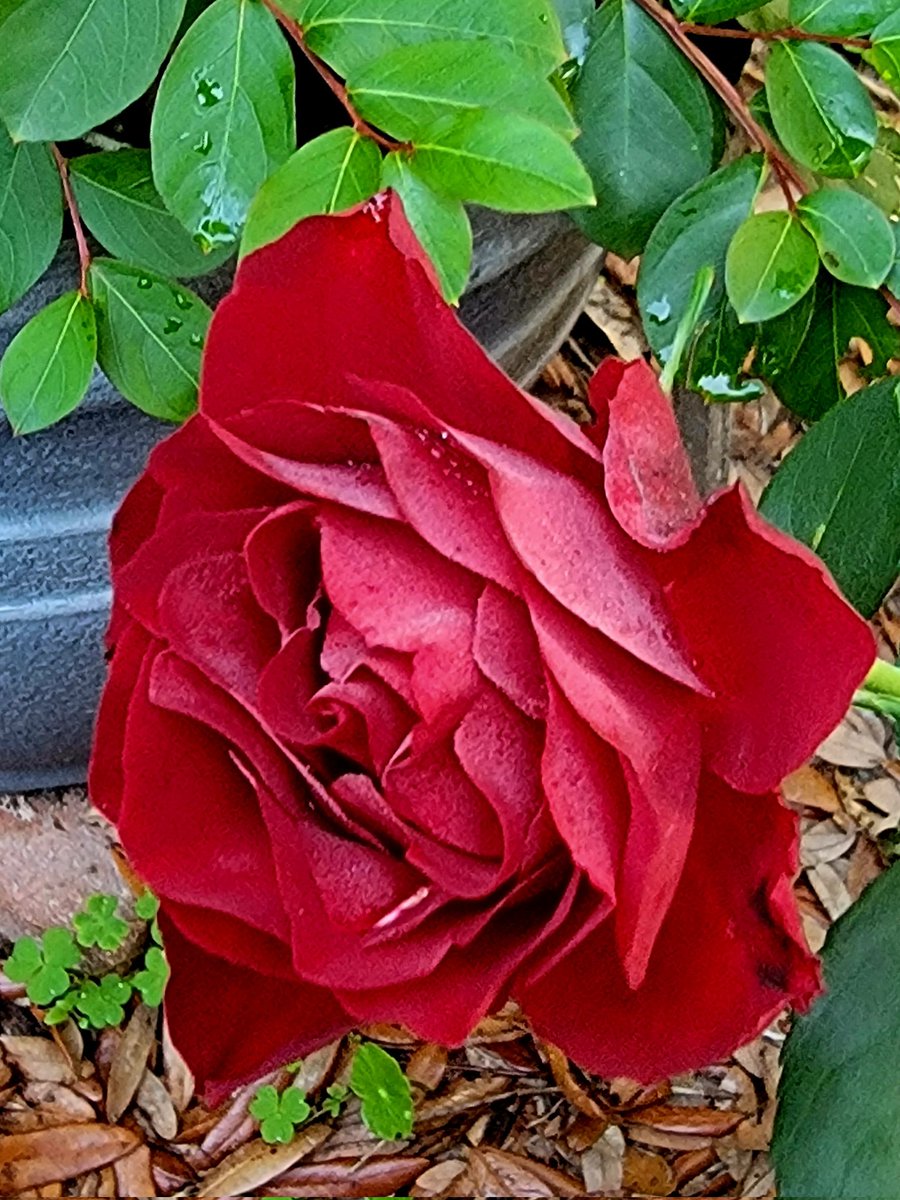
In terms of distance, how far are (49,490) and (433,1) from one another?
0.33 m

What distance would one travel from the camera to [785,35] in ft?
1.46

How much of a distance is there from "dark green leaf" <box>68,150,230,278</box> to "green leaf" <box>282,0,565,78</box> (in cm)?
9

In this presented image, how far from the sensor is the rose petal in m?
0.28

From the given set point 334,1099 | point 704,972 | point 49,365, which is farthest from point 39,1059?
point 704,972

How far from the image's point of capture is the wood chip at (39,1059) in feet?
2.86

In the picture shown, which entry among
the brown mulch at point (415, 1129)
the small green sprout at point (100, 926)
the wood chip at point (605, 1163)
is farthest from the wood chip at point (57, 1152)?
the wood chip at point (605, 1163)

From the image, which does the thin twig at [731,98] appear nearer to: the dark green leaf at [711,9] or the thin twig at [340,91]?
the dark green leaf at [711,9]

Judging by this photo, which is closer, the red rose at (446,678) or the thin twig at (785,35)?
the red rose at (446,678)

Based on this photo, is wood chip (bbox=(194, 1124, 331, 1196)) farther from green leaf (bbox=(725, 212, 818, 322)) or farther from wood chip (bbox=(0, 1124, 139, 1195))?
green leaf (bbox=(725, 212, 818, 322))

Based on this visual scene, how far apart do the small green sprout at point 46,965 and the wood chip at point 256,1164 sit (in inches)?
5.5

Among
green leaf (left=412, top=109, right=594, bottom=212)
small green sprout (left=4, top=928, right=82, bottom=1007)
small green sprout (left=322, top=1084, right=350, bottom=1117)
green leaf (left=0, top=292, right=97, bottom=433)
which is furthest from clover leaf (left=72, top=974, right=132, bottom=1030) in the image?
green leaf (left=412, top=109, right=594, bottom=212)

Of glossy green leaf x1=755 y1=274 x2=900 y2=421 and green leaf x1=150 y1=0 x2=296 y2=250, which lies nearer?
green leaf x1=150 y1=0 x2=296 y2=250

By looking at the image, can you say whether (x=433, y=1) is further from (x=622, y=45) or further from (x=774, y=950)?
(x=774, y=950)

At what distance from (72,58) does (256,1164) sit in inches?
26.1
